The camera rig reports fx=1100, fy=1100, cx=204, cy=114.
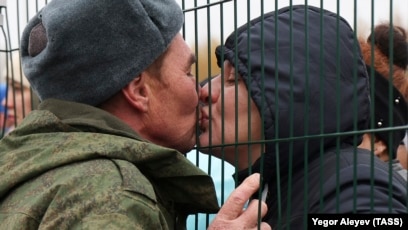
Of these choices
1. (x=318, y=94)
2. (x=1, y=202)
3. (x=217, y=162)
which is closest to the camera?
(x=1, y=202)

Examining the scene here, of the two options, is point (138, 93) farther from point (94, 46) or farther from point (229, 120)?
point (229, 120)

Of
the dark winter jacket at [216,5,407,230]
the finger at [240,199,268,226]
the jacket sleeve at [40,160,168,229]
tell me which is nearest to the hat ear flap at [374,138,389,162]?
the dark winter jacket at [216,5,407,230]

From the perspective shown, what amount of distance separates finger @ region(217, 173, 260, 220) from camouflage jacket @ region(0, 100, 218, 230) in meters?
0.04

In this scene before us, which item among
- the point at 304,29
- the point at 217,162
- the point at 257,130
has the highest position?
the point at 304,29

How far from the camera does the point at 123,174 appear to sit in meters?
2.35

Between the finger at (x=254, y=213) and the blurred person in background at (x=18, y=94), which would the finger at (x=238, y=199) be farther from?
the blurred person in background at (x=18, y=94)

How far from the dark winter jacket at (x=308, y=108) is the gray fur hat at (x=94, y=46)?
27 centimetres

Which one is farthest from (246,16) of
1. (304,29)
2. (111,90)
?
(111,90)

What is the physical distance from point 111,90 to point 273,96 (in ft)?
1.33

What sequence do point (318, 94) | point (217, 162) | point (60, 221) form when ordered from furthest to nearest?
point (217, 162), point (318, 94), point (60, 221)

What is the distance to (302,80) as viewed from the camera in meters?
2.71

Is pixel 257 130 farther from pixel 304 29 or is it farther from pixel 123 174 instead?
pixel 123 174

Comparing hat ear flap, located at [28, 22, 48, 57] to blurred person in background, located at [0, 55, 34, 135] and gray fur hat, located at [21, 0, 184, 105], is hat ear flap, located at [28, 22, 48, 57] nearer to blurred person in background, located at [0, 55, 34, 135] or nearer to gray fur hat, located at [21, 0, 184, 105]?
gray fur hat, located at [21, 0, 184, 105]

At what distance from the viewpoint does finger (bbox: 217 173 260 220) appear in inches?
103
